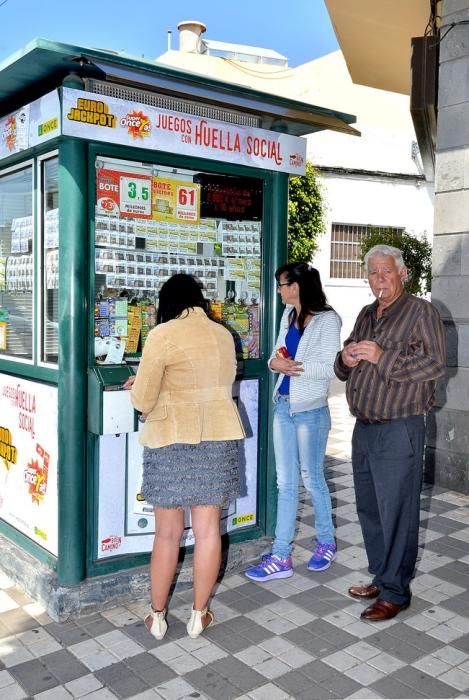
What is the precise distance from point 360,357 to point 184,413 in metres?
0.93

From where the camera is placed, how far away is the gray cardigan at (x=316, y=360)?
3.93 m

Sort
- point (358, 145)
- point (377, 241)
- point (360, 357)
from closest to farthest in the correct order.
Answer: point (360, 357)
point (377, 241)
point (358, 145)

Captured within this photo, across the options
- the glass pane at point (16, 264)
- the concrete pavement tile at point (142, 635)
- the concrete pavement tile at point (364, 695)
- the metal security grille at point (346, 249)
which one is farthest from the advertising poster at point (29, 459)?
the metal security grille at point (346, 249)

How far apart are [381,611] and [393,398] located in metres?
1.14

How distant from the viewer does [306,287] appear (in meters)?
4.04

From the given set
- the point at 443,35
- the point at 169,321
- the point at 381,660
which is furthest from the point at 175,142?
the point at 443,35

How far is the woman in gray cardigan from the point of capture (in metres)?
3.97

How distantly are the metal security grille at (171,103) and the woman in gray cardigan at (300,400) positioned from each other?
995 millimetres

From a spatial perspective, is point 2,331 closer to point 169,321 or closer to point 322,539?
point 169,321

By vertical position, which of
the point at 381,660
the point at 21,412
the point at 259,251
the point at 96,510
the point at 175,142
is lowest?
the point at 381,660

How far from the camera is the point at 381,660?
3242 millimetres

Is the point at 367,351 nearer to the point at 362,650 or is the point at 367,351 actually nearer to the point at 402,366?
the point at 402,366

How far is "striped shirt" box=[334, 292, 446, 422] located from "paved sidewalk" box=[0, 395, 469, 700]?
43.7 inches

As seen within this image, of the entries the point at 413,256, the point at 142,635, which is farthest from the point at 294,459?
the point at 413,256
